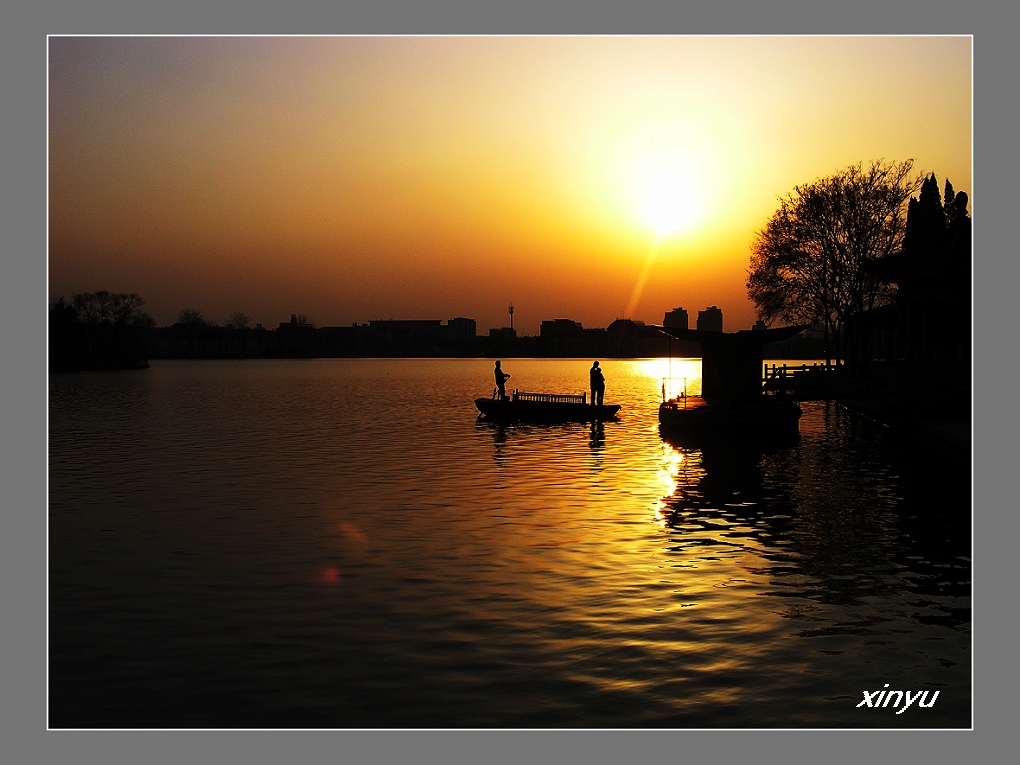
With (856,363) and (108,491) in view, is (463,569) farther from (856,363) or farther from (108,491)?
(856,363)

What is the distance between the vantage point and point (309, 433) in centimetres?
4531

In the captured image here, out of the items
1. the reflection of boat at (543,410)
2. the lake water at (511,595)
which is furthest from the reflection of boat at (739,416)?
the lake water at (511,595)

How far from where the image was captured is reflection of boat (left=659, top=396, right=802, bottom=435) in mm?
41000

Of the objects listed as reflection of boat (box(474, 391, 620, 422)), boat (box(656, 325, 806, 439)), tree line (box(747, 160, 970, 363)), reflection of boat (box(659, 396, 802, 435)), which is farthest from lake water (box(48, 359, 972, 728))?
tree line (box(747, 160, 970, 363))

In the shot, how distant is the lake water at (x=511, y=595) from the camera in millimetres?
9906

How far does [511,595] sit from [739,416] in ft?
96.7

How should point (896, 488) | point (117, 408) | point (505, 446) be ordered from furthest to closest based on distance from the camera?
point (117, 408) → point (505, 446) → point (896, 488)

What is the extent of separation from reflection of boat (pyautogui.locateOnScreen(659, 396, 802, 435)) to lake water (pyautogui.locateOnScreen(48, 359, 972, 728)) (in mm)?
10109

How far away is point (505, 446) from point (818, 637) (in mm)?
26760

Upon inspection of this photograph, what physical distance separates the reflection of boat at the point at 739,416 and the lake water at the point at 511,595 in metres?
10.1

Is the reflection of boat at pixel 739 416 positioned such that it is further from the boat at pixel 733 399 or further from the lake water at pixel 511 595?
the lake water at pixel 511 595

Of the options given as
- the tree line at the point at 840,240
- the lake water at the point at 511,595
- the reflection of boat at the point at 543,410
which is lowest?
the lake water at the point at 511,595

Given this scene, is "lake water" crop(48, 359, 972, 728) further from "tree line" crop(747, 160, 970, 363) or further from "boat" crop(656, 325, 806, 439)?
"tree line" crop(747, 160, 970, 363)

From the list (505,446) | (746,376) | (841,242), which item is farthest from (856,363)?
(505,446)
